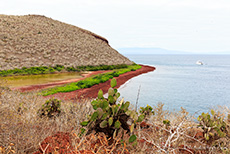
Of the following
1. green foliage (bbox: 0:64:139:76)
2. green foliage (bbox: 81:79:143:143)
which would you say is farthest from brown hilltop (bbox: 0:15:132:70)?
green foliage (bbox: 81:79:143:143)

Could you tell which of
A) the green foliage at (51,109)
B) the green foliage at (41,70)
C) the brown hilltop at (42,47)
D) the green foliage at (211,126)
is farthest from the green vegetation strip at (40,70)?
the green foliage at (211,126)

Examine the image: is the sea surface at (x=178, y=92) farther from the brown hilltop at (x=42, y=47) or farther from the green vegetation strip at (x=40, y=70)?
the brown hilltop at (x=42, y=47)

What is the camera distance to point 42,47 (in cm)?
4128

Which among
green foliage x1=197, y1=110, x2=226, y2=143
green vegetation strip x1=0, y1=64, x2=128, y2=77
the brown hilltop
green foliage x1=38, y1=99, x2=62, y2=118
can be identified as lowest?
green vegetation strip x1=0, y1=64, x2=128, y2=77

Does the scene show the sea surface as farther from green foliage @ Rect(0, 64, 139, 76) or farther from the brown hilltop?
the brown hilltop

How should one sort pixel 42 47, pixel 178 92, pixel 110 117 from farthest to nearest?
pixel 42 47, pixel 178 92, pixel 110 117

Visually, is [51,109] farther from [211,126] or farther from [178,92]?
[178,92]

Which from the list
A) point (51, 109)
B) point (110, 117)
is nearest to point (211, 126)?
point (110, 117)

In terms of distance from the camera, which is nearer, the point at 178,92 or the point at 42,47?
the point at 178,92

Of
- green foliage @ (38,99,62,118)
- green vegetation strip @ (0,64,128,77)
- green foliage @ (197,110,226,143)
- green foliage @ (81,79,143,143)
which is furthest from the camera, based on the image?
green vegetation strip @ (0,64,128,77)

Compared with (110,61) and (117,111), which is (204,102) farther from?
(110,61)

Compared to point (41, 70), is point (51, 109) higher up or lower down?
higher up

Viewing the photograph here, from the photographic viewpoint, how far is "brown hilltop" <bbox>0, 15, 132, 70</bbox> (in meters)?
34.4

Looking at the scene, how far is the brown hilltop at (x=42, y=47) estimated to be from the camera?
113 feet
